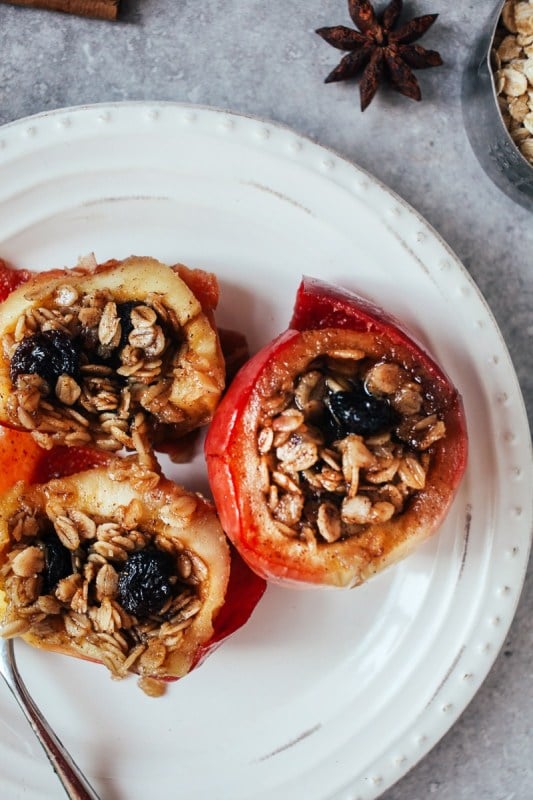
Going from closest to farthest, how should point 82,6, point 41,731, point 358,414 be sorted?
point 358,414 → point 41,731 → point 82,6

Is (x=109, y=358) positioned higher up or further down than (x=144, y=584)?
higher up

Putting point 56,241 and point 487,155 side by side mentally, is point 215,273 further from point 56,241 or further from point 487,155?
point 487,155

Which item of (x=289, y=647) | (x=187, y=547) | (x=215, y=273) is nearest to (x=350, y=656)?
(x=289, y=647)

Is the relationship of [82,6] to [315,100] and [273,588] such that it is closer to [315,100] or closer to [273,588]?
[315,100]

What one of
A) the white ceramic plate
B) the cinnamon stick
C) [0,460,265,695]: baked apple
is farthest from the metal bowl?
[0,460,265,695]: baked apple

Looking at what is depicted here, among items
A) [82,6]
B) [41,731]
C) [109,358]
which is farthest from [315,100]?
[41,731]
